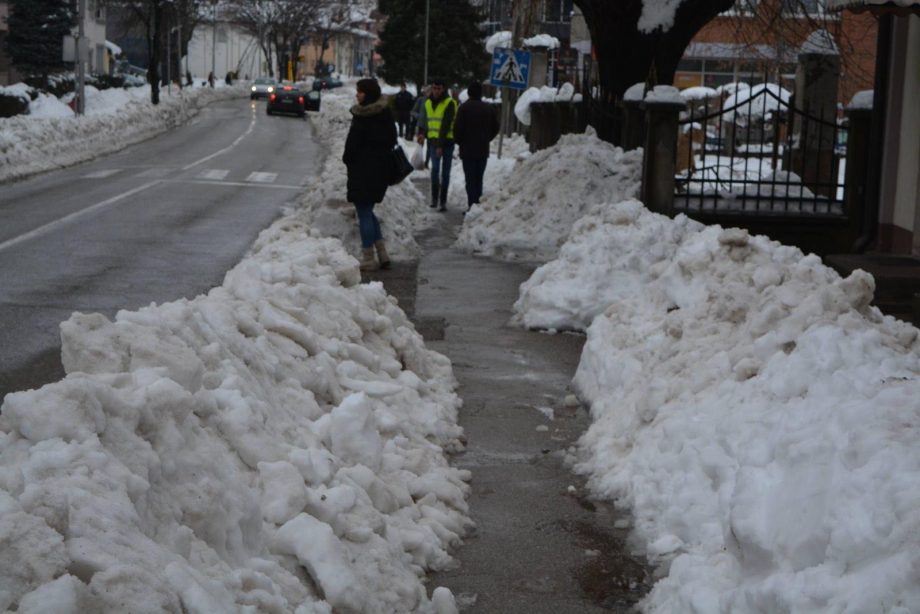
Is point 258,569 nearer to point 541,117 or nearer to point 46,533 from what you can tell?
point 46,533

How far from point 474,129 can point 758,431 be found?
1437 centimetres

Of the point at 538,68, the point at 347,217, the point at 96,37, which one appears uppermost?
the point at 96,37

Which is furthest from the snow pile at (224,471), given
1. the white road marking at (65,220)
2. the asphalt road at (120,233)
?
the white road marking at (65,220)

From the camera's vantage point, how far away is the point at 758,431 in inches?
217

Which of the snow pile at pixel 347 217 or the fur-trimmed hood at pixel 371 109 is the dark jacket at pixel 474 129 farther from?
the fur-trimmed hood at pixel 371 109

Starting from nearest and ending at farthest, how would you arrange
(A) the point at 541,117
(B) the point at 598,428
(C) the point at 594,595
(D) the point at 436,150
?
1. (C) the point at 594,595
2. (B) the point at 598,428
3. (D) the point at 436,150
4. (A) the point at 541,117

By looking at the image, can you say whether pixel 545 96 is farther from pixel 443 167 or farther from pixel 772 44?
pixel 443 167

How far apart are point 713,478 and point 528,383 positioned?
141 inches

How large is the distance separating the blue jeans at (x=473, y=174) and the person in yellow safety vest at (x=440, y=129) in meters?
0.93

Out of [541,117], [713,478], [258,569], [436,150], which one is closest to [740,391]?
[713,478]

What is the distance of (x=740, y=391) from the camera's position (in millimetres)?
6117

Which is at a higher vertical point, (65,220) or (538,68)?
(538,68)

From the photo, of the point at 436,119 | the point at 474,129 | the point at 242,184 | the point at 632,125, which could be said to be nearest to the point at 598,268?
the point at 632,125

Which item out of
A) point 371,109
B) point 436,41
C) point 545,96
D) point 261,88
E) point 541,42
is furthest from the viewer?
point 261,88
